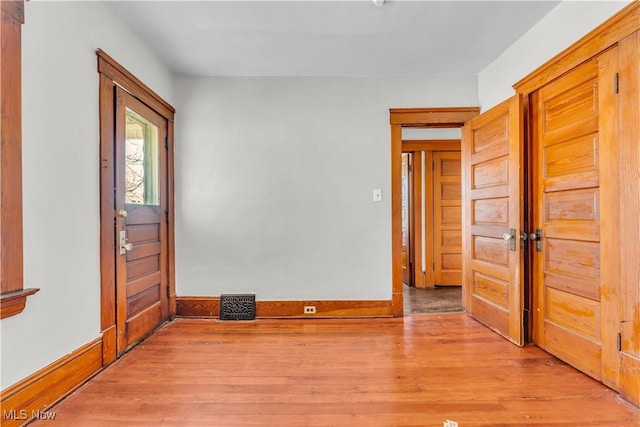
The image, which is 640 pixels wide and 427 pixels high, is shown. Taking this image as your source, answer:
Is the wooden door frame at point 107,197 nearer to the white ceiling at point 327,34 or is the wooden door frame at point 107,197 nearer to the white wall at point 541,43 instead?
the white ceiling at point 327,34

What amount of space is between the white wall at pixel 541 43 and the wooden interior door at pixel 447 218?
1451mm

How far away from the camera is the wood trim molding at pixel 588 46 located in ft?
5.76

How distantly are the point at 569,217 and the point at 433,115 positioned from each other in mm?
1621

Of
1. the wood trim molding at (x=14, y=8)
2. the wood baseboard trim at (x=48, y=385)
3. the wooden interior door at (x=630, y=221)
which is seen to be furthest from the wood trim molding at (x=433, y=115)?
the wood baseboard trim at (x=48, y=385)

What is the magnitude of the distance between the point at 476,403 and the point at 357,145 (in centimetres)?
238

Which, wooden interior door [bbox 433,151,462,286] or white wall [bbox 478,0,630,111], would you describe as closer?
white wall [bbox 478,0,630,111]

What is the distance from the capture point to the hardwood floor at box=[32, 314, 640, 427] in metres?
1.70

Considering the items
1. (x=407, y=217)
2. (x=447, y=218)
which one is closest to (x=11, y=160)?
(x=407, y=217)

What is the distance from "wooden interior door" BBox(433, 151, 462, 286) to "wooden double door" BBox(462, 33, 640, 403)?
1.53 metres

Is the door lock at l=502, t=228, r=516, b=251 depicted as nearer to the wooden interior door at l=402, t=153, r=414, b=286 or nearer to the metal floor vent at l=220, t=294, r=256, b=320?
the wooden interior door at l=402, t=153, r=414, b=286

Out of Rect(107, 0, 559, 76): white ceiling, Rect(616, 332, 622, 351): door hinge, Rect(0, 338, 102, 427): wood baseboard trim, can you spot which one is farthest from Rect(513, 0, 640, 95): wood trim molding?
Rect(0, 338, 102, 427): wood baseboard trim

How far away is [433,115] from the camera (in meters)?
3.34

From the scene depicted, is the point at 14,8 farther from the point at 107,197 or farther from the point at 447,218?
the point at 447,218

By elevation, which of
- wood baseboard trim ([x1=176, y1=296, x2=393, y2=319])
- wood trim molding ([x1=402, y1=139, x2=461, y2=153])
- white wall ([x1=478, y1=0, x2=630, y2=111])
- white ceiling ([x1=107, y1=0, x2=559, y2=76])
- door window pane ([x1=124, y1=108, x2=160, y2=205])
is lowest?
wood baseboard trim ([x1=176, y1=296, x2=393, y2=319])
